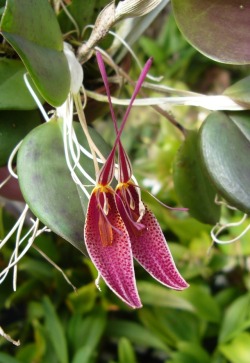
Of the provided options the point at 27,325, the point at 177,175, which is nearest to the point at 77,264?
the point at 27,325

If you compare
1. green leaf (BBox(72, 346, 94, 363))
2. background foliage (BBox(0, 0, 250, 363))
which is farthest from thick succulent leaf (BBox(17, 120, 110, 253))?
green leaf (BBox(72, 346, 94, 363))

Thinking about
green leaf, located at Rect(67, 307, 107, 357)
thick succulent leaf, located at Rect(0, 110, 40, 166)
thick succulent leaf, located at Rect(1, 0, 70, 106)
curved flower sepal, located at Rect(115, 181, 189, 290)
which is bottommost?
green leaf, located at Rect(67, 307, 107, 357)

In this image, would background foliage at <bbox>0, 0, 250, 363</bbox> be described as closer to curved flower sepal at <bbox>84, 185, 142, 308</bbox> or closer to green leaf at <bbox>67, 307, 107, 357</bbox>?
green leaf at <bbox>67, 307, 107, 357</bbox>

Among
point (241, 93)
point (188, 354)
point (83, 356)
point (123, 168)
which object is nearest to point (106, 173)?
point (123, 168)

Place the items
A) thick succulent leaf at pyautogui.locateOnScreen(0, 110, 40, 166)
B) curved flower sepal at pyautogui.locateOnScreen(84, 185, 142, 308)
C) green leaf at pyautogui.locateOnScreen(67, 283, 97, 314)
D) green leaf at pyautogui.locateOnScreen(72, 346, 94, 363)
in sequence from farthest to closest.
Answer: green leaf at pyautogui.locateOnScreen(67, 283, 97, 314)
green leaf at pyautogui.locateOnScreen(72, 346, 94, 363)
thick succulent leaf at pyautogui.locateOnScreen(0, 110, 40, 166)
curved flower sepal at pyautogui.locateOnScreen(84, 185, 142, 308)

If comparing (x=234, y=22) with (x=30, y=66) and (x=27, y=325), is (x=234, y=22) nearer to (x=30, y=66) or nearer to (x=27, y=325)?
(x=30, y=66)

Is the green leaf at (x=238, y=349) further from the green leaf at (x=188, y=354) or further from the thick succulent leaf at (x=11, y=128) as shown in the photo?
the thick succulent leaf at (x=11, y=128)
